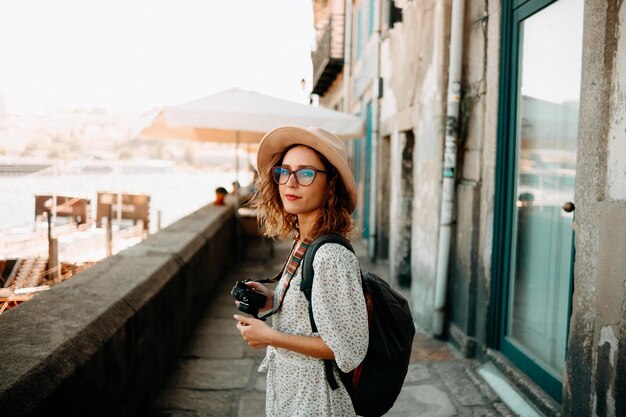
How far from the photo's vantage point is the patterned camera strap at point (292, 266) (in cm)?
158

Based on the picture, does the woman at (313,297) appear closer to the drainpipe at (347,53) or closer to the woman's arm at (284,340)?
the woman's arm at (284,340)

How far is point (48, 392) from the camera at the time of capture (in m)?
1.71

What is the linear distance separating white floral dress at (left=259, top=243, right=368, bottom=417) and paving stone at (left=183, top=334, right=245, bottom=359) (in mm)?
2375

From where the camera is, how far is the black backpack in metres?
1.51

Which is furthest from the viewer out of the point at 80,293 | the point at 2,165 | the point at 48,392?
the point at 80,293

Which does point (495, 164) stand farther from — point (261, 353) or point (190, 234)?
point (190, 234)

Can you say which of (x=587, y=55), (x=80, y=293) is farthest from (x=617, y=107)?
(x=80, y=293)

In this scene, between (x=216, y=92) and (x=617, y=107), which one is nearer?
(x=617, y=107)

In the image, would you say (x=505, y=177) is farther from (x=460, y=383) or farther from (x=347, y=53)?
(x=347, y=53)

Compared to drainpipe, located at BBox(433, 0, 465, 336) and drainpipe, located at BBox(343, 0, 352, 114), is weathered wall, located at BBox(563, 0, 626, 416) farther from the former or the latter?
drainpipe, located at BBox(343, 0, 352, 114)

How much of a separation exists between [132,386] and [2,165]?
123 centimetres

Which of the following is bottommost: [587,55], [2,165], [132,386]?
[132,386]

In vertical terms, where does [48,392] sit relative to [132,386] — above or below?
above

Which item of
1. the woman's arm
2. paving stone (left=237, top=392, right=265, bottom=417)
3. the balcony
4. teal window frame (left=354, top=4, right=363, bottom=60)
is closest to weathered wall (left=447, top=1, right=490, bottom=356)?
paving stone (left=237, top=392, right=265, bottom=417)
